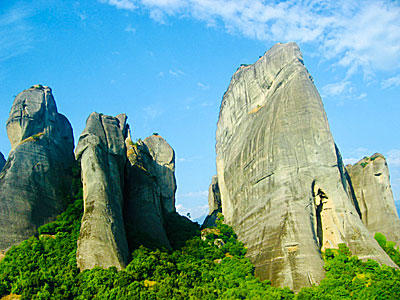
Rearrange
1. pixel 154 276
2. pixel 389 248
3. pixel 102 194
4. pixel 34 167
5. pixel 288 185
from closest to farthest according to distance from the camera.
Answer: pixel 154 276 < pixel 102 194 < pixel 288 185 < pixel 34 167 < pixel 389 248

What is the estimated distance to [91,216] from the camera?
32.6 meters

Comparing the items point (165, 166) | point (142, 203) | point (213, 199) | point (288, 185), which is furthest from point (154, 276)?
point (213, 199)

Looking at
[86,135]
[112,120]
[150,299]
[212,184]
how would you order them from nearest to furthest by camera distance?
[150,299]
[86,135]
[112,120]
[212,184]

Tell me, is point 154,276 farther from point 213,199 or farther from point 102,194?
point 213,199

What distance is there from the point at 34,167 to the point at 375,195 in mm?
35579

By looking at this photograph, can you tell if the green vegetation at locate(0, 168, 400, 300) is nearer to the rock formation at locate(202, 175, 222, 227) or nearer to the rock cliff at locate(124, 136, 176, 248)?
the rock cliff at locate(124, 136, 176, 248)

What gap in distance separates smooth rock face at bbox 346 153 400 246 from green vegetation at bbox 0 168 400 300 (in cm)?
1448

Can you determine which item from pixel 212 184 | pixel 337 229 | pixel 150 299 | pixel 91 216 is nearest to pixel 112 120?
pixel 91 216

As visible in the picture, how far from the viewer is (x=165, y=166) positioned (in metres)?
67.9

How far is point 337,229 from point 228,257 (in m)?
10.3

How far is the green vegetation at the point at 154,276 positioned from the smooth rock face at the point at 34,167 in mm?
1581

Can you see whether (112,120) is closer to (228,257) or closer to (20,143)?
(20,143)

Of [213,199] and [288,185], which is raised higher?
[213,199]

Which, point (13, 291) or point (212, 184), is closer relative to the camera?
point (13, 291)
